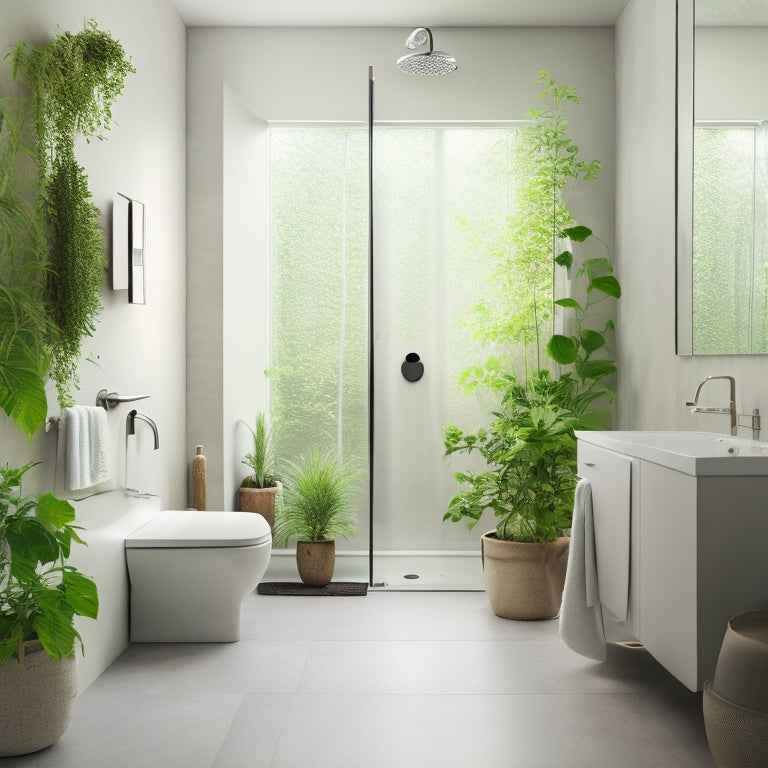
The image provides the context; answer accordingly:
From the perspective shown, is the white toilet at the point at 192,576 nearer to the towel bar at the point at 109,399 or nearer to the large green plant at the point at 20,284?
the towel bar at the point at 109,399

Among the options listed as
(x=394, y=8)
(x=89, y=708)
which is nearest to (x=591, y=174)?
(x=394, y=8)

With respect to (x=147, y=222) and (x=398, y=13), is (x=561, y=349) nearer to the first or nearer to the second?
(x=398, y=13)

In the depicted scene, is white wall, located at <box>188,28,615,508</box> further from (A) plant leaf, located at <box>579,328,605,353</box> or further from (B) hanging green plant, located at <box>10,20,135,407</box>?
(B) hanging green plant, located at <box>10,20,135,407</box>

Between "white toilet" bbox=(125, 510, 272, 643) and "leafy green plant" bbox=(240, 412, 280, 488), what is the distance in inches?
41.9

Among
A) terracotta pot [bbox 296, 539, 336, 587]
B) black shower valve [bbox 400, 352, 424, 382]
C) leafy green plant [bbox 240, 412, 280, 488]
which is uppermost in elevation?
black shower valve [bbox 400, 352, 424, 382]

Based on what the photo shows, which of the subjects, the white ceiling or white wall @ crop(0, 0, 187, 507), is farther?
the white ceiling

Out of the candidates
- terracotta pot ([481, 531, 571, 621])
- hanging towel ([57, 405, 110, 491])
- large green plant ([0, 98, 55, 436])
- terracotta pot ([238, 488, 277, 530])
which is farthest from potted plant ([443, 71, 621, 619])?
large green plant ([0, 98, 55, 436])

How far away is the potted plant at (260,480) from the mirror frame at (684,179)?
7.21 feet

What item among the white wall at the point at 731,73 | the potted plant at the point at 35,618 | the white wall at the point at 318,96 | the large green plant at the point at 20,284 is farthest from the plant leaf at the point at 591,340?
the potted plant at the point at 35,618

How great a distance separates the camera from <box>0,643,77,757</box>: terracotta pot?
7.39ft

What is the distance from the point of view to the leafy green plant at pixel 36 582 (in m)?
2.12

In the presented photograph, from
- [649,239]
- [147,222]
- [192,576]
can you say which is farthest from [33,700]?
[649,239]

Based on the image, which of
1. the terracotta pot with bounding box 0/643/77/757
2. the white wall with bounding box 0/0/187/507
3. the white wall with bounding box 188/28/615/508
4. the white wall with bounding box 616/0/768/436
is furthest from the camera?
the white wall with bounding box 188/28/615/508

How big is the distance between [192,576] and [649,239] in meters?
2.38
